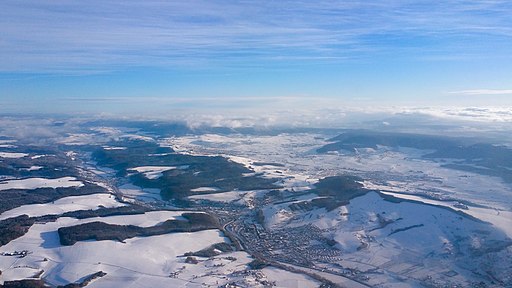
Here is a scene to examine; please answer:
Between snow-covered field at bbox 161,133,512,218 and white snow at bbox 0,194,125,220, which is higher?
snow-covered field at bbox 161,133,512,218

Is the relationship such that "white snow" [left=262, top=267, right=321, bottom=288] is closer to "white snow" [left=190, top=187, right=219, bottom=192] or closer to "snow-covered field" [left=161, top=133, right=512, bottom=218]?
"snow-covered field" [left=161, top=133, right=512, bottom=218]

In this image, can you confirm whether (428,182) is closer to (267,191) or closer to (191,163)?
(267,191)

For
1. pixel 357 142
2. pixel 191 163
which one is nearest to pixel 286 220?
pixel 191 163

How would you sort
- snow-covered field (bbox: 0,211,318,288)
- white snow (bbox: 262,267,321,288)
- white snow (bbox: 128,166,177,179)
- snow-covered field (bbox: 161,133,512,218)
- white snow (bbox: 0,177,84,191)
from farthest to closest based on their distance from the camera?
white snow (bbox: 128,166,177,179) < white snow (bbox: 0,177,84,191) < snow-covered field (bbox: 161,133,512,218) < white snow (bbox: 262,267,321,288) < snow-covered field (bbox: 0,211,318,288)

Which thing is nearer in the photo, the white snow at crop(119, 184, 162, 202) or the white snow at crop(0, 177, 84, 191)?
the white snow at crop(119, 184, 162, 202)

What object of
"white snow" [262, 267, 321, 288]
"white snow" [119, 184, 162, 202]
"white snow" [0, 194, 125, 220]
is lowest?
"white snow" [262, 267, 321, 288]

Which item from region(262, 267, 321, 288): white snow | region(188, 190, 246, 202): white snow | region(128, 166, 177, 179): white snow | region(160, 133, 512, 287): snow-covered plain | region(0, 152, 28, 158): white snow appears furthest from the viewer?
region(0, 152, 28, 158): white snow

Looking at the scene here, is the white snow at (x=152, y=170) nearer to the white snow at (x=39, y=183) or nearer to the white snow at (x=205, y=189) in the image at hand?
the white snow at (x=39, y=183)

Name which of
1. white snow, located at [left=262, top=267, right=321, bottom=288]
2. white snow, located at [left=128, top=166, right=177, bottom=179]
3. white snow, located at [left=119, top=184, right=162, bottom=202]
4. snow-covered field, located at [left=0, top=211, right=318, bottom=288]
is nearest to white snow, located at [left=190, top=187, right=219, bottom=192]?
white snow, located at [left=119, top=184, right=162, bottom=202]
